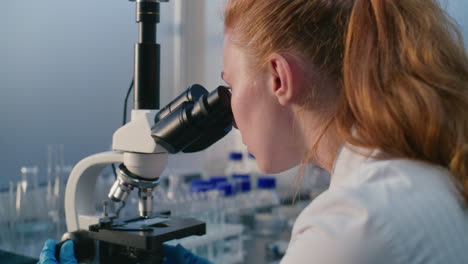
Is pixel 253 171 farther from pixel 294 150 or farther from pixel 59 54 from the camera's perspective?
pixel 294 150

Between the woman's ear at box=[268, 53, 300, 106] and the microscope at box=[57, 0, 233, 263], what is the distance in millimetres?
219

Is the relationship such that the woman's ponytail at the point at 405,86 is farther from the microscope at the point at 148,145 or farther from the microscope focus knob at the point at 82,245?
the microscope focus knob at the point at 82,245

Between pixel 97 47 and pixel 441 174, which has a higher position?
pixel 97 47

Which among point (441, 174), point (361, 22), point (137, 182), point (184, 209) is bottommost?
point (184, 209)

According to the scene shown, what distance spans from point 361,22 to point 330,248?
39 centimetres

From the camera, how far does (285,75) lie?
0.84m

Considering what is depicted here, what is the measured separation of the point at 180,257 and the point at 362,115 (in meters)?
0.71

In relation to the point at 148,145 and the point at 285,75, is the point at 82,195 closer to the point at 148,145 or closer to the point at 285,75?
the point at 148,145

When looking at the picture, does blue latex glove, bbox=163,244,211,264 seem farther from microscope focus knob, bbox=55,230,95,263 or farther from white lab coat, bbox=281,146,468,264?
white lab coat, bbox=281,146,468,264

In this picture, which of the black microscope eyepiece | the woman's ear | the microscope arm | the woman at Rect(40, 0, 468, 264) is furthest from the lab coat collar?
the microscope arm

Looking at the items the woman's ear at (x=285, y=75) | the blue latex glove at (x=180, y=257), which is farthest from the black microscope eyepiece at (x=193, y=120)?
the blue latex glove at (x=180, y=257)

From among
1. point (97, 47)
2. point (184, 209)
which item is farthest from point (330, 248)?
point (97, 47)

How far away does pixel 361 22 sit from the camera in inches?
31.2

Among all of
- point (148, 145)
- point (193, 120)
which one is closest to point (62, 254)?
point (148, 145)
